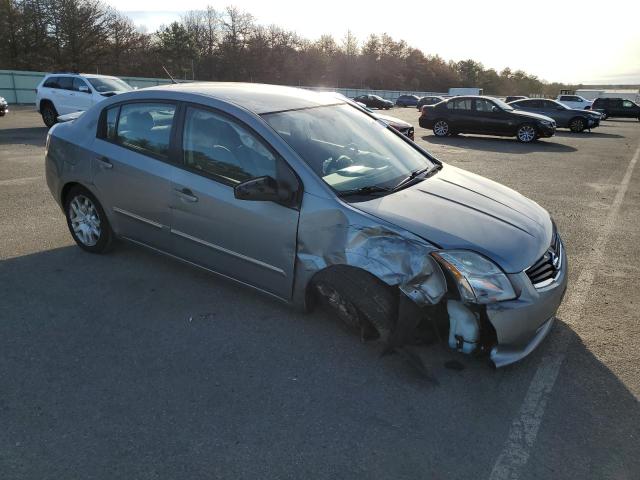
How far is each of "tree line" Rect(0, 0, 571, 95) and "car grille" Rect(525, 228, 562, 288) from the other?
5254cm

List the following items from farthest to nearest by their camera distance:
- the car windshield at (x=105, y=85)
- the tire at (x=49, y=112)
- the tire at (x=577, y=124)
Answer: the tire at (x=577, y=124)
the tire at (x=49, y=112)
the car windshield at (x=105, y=85)

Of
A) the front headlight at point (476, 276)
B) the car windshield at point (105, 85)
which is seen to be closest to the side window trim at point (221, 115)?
the front headlight at point (476, 276)

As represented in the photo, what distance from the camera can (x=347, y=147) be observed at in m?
3.81

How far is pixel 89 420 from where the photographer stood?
8.27 feet

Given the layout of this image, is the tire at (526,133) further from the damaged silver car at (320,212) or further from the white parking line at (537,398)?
the damaged silver car at (320,212)

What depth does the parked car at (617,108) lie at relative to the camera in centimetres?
3416

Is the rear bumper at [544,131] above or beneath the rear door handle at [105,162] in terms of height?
beneath

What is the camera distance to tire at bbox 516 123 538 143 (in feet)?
57.3

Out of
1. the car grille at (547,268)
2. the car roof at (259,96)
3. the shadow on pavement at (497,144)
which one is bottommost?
the shadow on pavement at (497,144)

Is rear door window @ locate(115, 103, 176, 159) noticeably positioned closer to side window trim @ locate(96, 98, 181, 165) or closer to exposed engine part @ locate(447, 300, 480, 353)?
side window trim @ locate(96, 98, 181, 165)

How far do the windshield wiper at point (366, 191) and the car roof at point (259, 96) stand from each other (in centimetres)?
91

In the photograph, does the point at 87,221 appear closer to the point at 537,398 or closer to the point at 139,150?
the point at 139,150

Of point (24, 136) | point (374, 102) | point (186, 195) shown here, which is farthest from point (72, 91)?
point (374, 102)

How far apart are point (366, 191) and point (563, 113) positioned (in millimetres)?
22943
